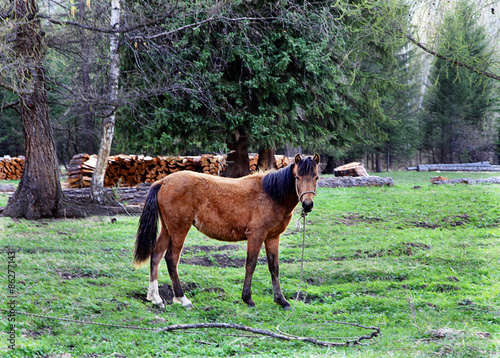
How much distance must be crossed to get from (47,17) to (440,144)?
3220 cm

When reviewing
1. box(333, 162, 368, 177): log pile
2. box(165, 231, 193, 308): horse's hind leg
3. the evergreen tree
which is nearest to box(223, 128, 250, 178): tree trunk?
box(333, 162, 368, 177): log pile

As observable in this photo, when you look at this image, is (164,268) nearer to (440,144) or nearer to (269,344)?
(269,344)

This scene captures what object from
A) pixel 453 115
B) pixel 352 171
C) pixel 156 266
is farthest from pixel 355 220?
pixel 453 115

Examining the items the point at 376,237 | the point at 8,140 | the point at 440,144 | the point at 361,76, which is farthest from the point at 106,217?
the point at 440,144

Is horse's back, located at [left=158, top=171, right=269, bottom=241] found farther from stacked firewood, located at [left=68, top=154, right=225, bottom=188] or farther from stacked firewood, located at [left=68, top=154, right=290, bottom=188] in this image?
stacked firewood, located at [left=68, top=154, right=225, bottom=188]

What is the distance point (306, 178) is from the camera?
5.10 metres

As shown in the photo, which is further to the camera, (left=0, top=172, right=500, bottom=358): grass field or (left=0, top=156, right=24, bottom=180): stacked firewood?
(left=0, top=156, right=24, bottom=180): stacked firewood

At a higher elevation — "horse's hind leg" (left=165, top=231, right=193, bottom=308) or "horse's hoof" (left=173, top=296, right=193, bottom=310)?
"horse's hind leg" (left=165, top=231, right=193, bottom=308)

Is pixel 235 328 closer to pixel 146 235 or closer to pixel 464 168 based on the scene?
pixel 146 235

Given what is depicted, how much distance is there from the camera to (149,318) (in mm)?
4535

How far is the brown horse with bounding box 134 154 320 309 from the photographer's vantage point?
17.1 ft

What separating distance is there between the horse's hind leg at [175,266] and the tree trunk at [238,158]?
8617 mm

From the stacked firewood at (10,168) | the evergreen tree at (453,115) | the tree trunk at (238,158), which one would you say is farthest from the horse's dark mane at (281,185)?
the evergreen tree at (453,115)

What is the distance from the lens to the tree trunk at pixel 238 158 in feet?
45.3
